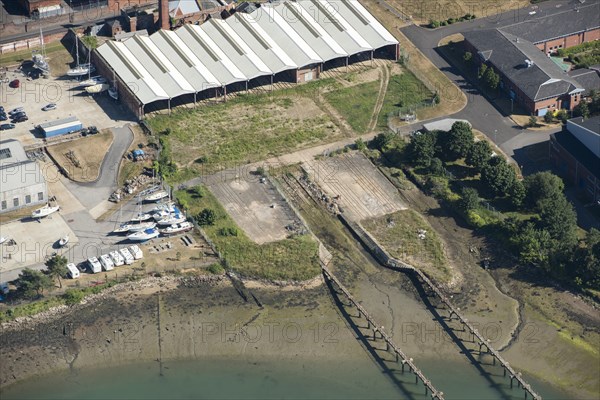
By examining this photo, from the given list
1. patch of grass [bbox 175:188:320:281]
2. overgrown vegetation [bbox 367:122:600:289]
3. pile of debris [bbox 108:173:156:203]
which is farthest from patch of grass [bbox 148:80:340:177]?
patch of grass [bbox 175:188:320:281]

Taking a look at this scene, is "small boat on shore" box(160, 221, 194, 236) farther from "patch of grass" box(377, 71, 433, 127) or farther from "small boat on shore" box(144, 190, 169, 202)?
"patch of grass" box(377, 71, 433, 127)

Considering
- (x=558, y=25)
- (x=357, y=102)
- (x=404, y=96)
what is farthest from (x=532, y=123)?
(x=357, y=102)

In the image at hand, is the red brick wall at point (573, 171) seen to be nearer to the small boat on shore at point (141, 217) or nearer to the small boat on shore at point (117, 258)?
the small boat on shore at point (141, 217)

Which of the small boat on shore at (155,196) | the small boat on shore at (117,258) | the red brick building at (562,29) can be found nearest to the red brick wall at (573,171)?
the red brick building at (562,29)

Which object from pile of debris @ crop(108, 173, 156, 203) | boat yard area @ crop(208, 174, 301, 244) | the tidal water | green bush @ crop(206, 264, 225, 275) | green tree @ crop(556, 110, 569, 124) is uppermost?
green tree @ crop(556, 110, 569, 124)

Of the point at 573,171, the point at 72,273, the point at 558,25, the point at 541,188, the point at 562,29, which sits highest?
the point at 558,25

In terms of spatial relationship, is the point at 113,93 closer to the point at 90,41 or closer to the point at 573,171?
the point at 90,41
